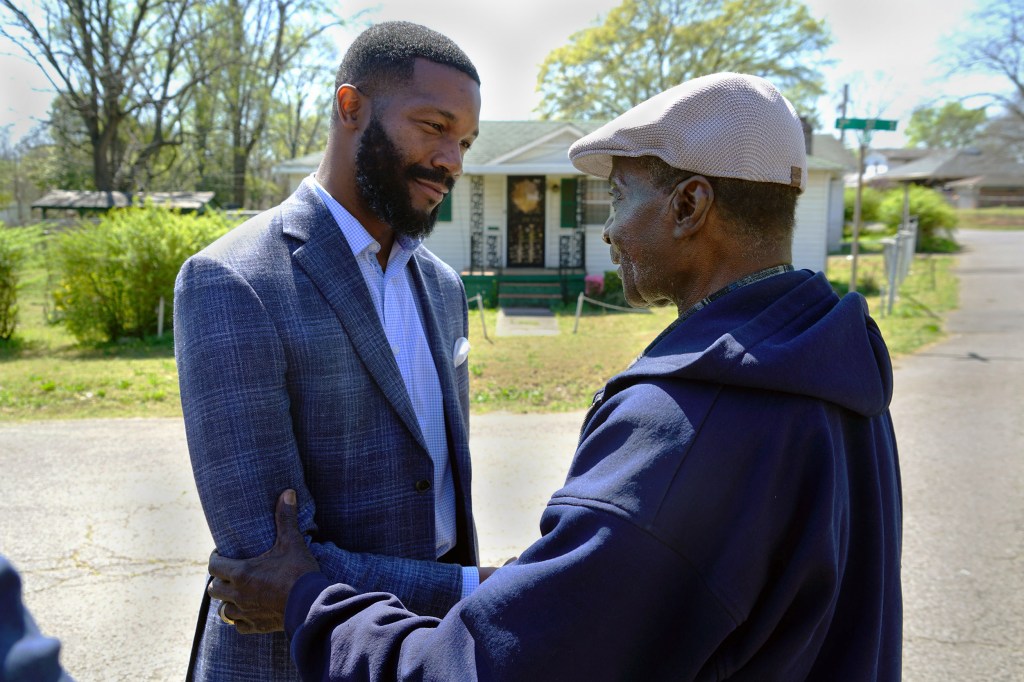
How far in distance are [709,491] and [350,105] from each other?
1396 millimetres

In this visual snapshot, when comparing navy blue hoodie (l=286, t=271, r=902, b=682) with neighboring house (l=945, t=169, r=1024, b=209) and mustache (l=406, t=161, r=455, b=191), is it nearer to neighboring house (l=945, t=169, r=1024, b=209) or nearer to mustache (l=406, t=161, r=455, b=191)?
mustache (l=406, t=161, r=455, b=191)

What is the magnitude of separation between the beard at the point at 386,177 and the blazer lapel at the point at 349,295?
0.51 feet

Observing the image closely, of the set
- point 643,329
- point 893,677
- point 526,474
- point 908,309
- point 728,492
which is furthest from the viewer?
point 908,309

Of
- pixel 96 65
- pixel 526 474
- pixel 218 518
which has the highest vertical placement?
pixel 96 65

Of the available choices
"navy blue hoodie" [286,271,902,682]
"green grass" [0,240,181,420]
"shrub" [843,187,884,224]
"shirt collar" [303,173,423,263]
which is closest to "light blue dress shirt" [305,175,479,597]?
"shirt collar" [303,173,423,263]

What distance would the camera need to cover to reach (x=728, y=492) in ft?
3.85

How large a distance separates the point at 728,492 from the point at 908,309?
15926 mm

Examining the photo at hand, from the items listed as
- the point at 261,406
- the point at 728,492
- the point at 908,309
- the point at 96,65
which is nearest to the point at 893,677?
the point at 728,492

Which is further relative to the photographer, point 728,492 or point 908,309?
point 908,309

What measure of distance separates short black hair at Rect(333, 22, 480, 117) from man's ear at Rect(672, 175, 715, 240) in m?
0.92

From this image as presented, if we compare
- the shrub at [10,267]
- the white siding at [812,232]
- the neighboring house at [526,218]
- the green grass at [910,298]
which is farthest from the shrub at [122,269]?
the white siding at [812,232]

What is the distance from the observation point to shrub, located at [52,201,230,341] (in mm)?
12258

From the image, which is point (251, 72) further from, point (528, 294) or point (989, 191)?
point (989, 191)

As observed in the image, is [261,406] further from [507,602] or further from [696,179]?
[696,179]
